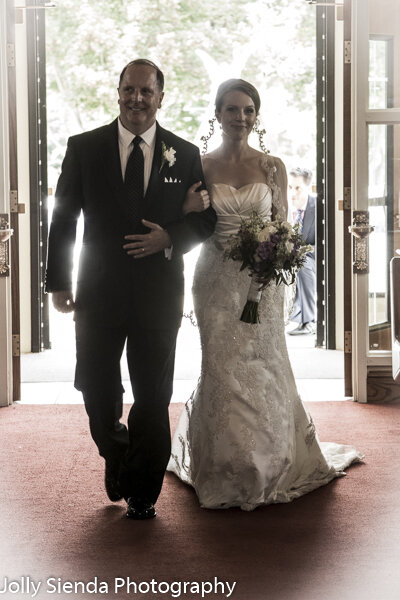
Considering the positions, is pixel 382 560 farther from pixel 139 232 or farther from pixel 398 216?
pixel 398 216

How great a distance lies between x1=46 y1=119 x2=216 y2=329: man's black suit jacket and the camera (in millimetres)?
3793

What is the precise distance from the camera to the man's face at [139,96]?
3.72 meters

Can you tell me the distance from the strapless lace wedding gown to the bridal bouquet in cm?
13

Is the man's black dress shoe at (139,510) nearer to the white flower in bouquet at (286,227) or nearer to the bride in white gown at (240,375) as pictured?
the bride in white gown at (240,375)

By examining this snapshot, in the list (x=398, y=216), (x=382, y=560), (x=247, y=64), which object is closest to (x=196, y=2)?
(x=247, y=64)

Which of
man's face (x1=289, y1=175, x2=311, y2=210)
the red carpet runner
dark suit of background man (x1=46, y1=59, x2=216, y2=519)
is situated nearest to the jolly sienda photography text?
the red carpet runner

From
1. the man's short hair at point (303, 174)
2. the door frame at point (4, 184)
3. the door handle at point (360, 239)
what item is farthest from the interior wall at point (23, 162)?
the door handle at point (360, 239)

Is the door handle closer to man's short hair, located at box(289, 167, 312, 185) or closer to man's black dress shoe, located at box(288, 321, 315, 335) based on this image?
man's black dress shoe, located at box(288, 321, 315, 335)

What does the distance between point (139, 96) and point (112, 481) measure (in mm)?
1698

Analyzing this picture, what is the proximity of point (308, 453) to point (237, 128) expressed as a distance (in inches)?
65.3

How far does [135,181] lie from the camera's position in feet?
12.5

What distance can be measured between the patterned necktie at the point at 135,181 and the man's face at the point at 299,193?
6.55 meters

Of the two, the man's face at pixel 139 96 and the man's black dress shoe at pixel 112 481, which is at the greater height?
the man's face at pixel 139 96

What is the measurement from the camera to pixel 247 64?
16969mm
